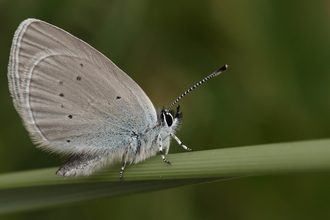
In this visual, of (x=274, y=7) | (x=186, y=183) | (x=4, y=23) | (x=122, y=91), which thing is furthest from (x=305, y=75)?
(x=4, y=23)

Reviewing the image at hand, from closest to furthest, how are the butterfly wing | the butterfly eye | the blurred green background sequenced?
the butterfly wing < the butterfly eye < the blurred green background

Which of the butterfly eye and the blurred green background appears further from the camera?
the blurred green background

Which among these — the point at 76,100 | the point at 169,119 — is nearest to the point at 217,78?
the point at 169,119

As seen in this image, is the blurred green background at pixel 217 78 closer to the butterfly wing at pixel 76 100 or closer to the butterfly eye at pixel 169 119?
the butterfly eye at pixel 169 119

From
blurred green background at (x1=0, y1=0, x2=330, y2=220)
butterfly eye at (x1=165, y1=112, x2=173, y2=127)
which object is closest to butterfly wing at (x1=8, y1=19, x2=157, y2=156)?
butterfly eye at (x1=165, y1=112, x2=173, y2=127)

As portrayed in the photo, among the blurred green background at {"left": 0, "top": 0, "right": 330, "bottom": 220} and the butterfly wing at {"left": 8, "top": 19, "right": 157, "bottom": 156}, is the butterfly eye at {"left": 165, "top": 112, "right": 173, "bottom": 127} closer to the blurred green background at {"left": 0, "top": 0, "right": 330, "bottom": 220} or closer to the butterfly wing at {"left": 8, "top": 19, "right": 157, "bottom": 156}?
the butterfly wing at {"left": 8, "top": 19, "right": 157, "bottom": 156}
